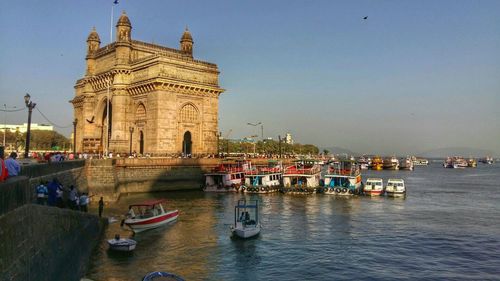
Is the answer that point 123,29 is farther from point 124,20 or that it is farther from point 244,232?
point 244,232

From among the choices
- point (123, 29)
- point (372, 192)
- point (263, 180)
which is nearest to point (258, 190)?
point (263, 180)

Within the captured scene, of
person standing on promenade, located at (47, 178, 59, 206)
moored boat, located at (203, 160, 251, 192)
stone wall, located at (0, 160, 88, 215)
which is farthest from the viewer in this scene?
moored boat, located at (203, 160, 251, 192)

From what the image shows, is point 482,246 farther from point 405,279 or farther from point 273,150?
point 273,150

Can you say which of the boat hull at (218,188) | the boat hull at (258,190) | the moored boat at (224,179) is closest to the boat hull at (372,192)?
the boat hull at (258,190)

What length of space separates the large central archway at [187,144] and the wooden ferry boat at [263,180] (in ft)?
34.1

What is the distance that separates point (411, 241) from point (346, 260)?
23.9ft

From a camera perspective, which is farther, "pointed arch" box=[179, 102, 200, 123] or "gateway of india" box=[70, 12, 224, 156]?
"pointed arch" box=[179, 102, 200, 123]

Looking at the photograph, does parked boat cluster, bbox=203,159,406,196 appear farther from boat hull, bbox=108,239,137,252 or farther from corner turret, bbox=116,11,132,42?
boat hull, bbox=108,239,137,252

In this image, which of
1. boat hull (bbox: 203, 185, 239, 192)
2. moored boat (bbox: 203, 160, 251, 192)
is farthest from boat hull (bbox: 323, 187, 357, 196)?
boat hull (bbox: 203, 185, 239, 192)

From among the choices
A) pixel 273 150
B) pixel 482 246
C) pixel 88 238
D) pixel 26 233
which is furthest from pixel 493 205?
pixel 273 150

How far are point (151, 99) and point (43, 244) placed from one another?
1923 inches

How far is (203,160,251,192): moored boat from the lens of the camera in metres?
58.4

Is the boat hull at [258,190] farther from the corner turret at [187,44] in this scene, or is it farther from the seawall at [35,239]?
the seawall at [35,239]

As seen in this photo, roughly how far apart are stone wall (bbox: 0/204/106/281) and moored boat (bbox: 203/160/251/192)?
36.5m
